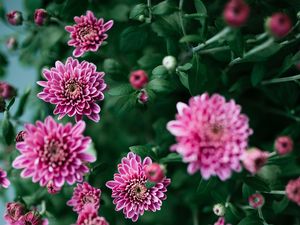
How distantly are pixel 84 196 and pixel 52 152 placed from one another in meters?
A: 0.22

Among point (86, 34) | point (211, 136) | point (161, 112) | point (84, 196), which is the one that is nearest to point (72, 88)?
point (86, 34)

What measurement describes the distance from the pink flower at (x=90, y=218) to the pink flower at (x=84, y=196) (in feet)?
0.30

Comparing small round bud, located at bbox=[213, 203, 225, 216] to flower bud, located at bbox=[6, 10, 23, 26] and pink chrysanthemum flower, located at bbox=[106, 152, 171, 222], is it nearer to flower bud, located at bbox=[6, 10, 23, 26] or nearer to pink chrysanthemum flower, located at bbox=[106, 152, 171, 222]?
pink chrysanthemum flower, located at bbox=[106, 152, 171, 222]

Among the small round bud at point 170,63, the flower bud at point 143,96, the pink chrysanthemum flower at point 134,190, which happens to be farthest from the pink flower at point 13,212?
the small round bud at point 170,63

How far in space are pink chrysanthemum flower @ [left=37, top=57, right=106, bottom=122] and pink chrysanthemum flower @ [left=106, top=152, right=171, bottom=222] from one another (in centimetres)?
15

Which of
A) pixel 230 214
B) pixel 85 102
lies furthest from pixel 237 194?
pixel 85 102

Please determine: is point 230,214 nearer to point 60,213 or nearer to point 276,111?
point 276,111

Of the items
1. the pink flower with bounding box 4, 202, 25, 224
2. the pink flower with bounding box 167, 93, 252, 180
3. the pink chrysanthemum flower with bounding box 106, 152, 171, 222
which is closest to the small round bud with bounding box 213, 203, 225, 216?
the pink chrysanthemum flower with bounding box 106, 152, 171, 222

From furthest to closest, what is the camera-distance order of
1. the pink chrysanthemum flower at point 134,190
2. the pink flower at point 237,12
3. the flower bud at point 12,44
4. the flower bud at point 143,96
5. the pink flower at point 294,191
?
the flower bud at point 12,44, the flower bud at point 143,96, the pink chrysanthemum flower at point 134,190, the pink flower at point 294,191, the pink flower at point 237,12

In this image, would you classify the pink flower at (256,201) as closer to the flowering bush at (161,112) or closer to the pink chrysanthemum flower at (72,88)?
the flowering bush at (161,112)

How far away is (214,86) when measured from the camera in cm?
122

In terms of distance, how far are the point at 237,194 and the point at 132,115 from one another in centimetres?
51

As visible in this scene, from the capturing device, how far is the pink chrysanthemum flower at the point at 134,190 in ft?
3.28

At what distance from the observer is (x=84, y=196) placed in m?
1.05
